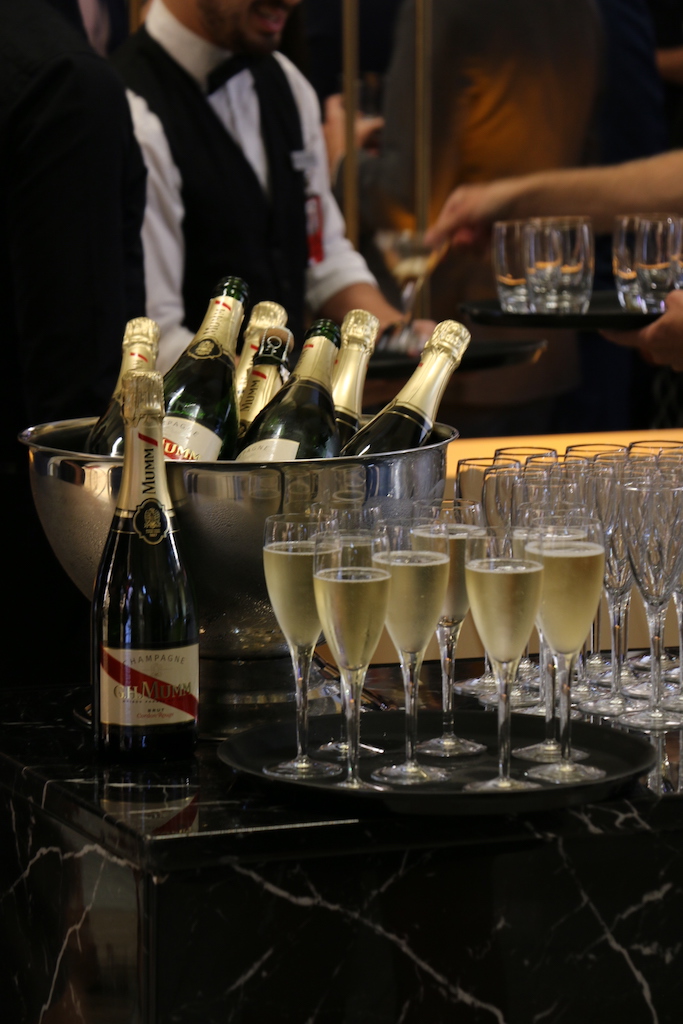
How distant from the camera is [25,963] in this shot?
944 millimetres

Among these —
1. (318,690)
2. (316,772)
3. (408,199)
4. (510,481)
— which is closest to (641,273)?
(510,481)

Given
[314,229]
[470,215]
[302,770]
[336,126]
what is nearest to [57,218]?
[302,770]

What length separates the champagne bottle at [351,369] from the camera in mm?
1192

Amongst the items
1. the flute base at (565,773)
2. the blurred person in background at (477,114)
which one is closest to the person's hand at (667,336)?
the flute base at (565,773)

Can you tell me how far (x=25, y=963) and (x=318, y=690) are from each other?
315 millimetres

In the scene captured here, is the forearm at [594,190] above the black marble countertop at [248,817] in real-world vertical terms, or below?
above

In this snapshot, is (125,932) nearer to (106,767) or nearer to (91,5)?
(106,767)

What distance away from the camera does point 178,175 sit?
8.99 feet

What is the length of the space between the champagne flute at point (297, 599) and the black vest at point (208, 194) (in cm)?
197

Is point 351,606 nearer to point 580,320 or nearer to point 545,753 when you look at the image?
point 545,753

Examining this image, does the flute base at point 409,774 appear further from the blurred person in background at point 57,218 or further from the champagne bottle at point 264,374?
the blurred person in background at point 57,218

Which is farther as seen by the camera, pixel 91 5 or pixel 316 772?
pixel 91 5

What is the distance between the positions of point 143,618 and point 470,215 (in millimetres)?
3031

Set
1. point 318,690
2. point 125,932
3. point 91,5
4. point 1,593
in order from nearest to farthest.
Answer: point 125,932
point 318,690
point 1,593
point 91,5
